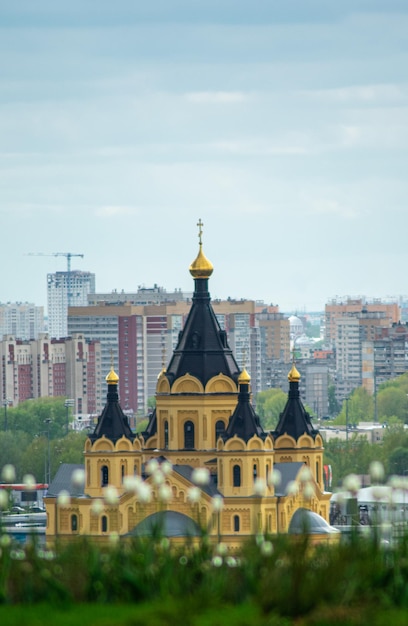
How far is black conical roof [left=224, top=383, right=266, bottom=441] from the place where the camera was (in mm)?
54875

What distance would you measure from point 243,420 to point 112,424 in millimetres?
3260

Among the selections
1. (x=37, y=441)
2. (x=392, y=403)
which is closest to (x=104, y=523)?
(x=37, y=441)

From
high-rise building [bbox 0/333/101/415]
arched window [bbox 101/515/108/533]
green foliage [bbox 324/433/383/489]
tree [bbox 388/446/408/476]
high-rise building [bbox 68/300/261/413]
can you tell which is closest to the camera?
arched window [bbox 101/515/108/533]

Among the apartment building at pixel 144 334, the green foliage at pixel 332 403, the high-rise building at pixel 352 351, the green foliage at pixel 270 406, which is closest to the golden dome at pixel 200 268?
the green foliage at pixel 270 406

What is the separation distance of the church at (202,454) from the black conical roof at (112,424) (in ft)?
0.07

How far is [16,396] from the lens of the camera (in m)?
151

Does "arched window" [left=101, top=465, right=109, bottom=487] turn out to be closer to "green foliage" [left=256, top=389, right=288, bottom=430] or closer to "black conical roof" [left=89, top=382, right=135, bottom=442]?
"black conical roof" [left=89, top=382, right=135, bottom=442]

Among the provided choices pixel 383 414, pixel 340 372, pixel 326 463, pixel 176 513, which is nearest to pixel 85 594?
pixel 176 513

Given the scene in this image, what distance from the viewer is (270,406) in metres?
141

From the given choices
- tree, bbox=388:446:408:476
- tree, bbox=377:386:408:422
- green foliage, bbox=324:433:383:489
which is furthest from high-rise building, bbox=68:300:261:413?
tree, bbox=388:446:408:476

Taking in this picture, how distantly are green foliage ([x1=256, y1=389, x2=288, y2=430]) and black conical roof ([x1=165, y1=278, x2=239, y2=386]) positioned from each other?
6832 centimetres

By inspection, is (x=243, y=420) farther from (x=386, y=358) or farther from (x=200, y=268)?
(x=386, y=358)

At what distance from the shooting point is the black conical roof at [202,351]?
56938 mm

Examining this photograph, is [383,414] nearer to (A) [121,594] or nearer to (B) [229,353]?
(B) [229,353]
